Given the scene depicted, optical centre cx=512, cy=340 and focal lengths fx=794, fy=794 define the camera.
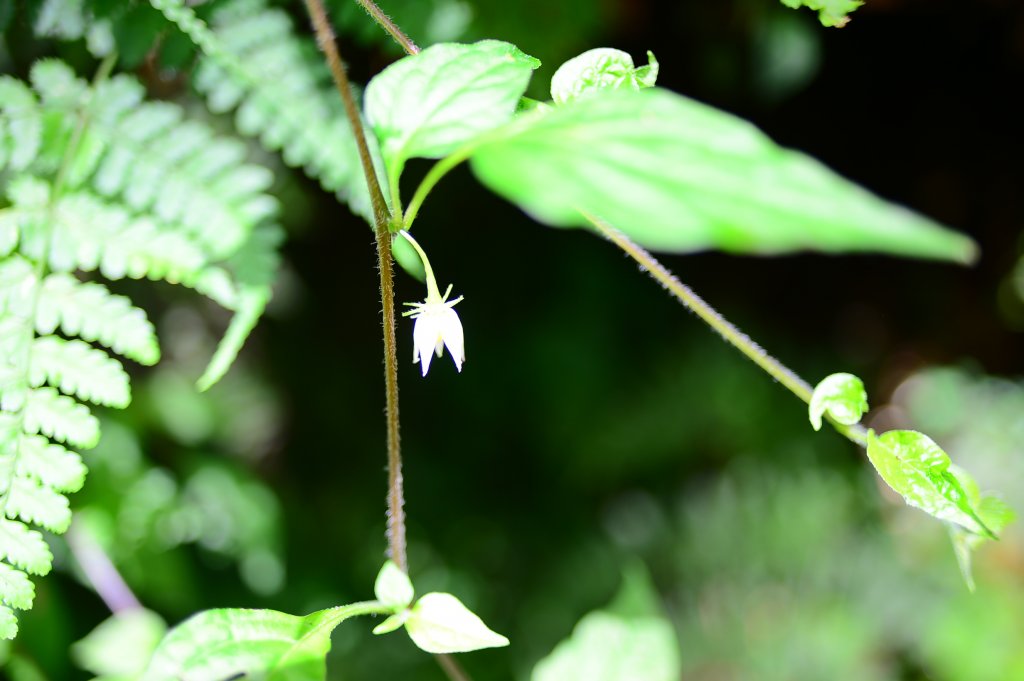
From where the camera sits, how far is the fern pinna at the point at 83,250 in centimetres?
49

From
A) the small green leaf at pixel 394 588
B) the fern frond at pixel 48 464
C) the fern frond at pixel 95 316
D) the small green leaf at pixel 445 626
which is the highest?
the fern frond at pixel 95 316

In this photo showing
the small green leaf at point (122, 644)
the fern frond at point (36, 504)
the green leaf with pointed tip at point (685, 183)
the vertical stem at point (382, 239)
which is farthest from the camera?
the small green leaf at point (122, 644)

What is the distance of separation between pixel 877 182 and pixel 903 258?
22cm

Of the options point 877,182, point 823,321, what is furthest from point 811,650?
point 877,182

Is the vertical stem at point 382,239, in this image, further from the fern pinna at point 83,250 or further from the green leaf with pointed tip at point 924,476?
the green leaf with pointed tip at point 924,476

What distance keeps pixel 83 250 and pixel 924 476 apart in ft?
1.87

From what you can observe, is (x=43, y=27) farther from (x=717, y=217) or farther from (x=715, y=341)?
(x=715, y=341)

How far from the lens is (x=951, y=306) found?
1.57 meters

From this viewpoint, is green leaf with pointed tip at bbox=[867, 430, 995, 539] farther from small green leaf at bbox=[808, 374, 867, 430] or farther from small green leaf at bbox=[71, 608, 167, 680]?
small green leaf at bbox=[71, 608, 167, 680]

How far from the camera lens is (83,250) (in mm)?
564

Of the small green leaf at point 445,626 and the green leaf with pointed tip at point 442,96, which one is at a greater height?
the green leaf with pointed tip at point 442,96

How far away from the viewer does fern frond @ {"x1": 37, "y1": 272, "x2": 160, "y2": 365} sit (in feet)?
1.76

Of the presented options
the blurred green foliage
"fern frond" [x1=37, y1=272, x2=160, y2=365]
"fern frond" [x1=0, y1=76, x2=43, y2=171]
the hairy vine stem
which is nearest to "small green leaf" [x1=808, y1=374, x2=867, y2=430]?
the hairy vine stem

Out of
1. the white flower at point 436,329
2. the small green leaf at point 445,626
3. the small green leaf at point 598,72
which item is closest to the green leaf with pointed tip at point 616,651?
the small green leaf at point 445,626
